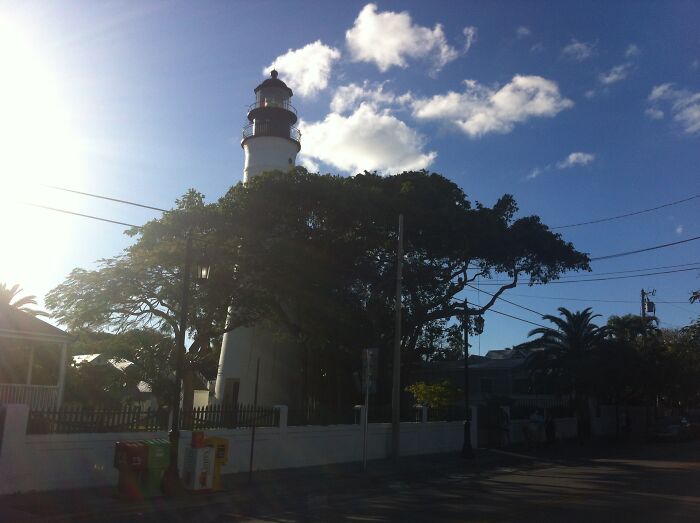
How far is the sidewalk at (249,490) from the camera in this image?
10.5 m

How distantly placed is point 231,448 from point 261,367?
16289 millimetres

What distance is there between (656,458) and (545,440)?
8.12 m

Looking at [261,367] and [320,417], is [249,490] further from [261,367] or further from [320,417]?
[261,367]

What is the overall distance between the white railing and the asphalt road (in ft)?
29.8

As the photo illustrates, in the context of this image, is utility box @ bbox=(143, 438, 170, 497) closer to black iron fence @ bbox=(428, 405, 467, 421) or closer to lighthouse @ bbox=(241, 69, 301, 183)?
black iron fence @ bbox=(428, 405, 467, 421)

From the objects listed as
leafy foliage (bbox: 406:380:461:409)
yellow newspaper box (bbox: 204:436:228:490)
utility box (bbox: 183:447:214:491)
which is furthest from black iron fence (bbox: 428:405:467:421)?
utility box (bbox: 183:447:214:491)

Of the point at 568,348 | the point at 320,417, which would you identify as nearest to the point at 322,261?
the point at 320,417

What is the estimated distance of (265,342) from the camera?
106 ft

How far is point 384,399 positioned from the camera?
28.0 meters

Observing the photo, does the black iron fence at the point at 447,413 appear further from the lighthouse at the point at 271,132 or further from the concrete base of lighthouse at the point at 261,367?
the lighthouse at the point at 271,132

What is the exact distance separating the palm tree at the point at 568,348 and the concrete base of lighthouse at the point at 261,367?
1393cm

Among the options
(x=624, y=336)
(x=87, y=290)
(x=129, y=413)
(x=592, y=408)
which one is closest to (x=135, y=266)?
(x=87, y=290)

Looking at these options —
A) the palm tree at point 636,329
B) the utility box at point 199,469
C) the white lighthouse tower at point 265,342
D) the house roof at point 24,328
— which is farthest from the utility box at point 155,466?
the palm tree at point 636,329

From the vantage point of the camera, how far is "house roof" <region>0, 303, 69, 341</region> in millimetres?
17094
